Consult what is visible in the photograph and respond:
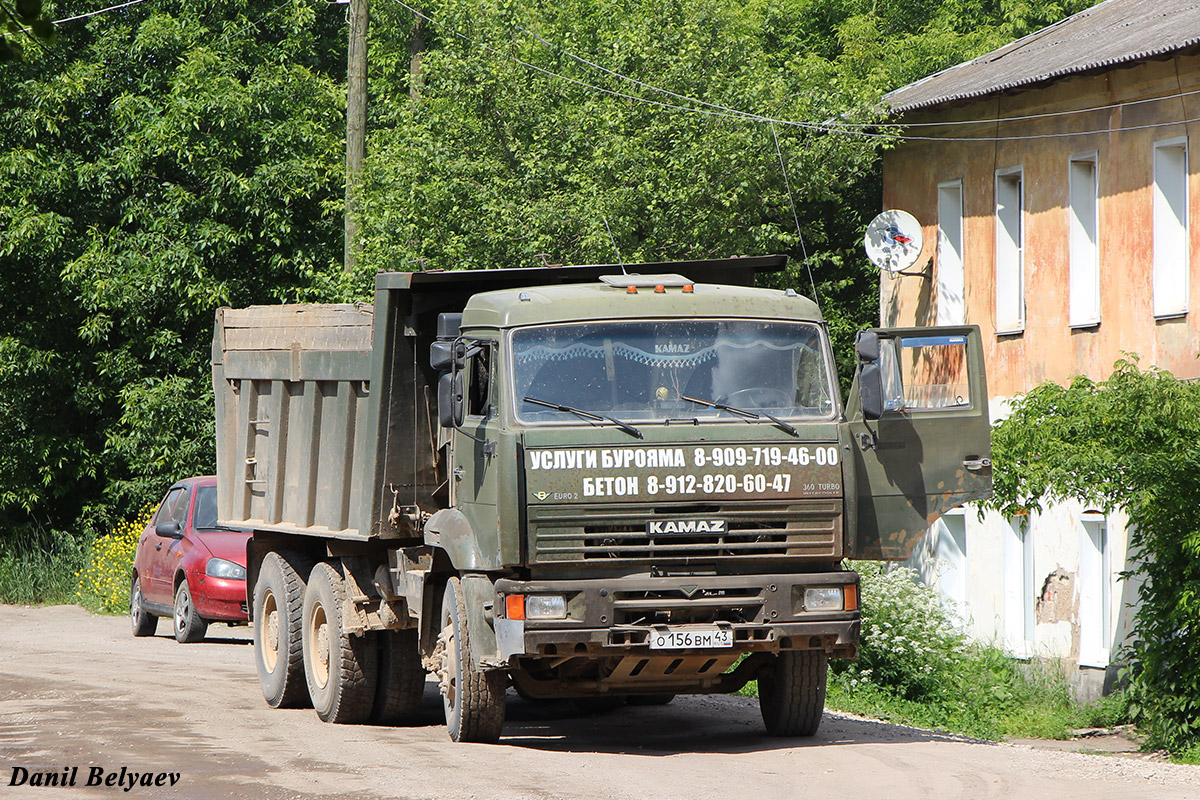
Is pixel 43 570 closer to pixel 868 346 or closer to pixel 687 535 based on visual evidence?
pixel 687 535

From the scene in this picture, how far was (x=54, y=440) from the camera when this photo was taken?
2733 cm

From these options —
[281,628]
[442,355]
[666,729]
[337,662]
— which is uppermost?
[442,355]

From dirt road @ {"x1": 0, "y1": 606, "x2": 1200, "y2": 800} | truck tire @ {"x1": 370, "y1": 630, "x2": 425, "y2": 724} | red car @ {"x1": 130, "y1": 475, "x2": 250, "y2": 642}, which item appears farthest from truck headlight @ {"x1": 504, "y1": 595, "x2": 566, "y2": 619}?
red car @ {"x1": 130, "y1": 475, "x2": 250, "y2": 642}

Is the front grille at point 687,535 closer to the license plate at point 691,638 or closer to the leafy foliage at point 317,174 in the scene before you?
the license plate at point 691,638

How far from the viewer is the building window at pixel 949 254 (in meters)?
22.0

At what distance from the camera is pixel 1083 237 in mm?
19531

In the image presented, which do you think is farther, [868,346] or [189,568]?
[189,568]

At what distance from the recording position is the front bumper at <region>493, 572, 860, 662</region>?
9258 millimetres

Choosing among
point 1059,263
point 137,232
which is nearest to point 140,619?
point 137,232

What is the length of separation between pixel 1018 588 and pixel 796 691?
33.7 feet

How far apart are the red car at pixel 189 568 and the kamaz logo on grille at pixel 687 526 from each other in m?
9.33

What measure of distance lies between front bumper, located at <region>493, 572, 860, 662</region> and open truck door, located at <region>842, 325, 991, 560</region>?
538 mm

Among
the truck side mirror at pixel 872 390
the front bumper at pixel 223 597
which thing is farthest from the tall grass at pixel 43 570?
the truck side mirror at pixel 872 390

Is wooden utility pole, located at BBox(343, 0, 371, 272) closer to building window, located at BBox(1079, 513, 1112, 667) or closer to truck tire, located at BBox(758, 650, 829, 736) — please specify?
building window, located at BBox(1079, 513, 1112, 667)
